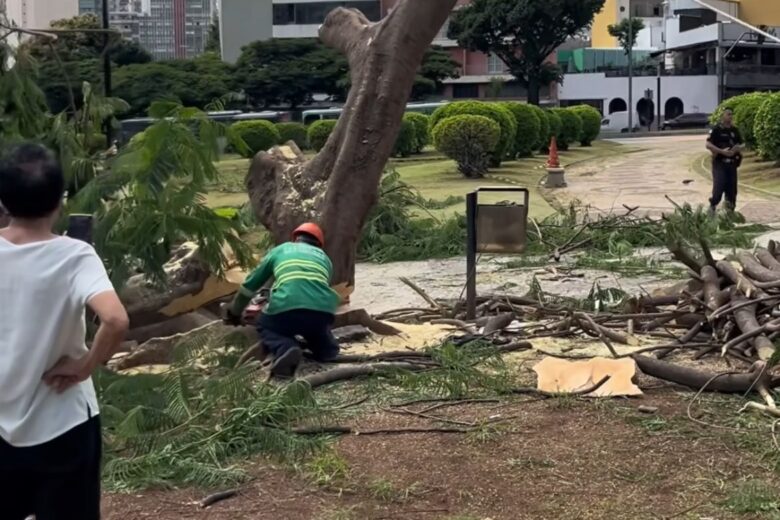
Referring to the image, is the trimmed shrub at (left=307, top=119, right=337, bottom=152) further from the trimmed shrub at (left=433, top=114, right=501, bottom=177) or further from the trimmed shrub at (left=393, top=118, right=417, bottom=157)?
the trimmed shrub at (left=433, top=114, right=501, bottom=177)

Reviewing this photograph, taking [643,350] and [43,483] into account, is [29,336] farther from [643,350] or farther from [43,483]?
[643,350]

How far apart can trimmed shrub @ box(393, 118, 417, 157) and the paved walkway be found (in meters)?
5.89

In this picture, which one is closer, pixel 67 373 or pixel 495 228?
pixel 67 373

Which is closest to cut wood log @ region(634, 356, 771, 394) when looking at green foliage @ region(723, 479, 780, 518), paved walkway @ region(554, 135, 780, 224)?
green foliage @ region(723, 479, 780, 518)

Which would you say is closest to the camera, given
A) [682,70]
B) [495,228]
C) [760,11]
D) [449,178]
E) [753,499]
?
[753,499]

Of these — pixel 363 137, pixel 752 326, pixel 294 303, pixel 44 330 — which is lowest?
pixel 752 326

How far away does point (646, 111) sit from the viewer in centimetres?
6431

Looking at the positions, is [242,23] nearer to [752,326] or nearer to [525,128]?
[525,128]

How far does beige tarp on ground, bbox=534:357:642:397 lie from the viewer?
20.3 ft

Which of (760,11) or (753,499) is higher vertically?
(760,11)

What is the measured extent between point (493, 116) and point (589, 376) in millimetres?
21623

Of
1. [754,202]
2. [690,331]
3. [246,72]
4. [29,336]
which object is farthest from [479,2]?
[29,336]

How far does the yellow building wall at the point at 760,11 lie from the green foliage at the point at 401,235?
41.3 feet

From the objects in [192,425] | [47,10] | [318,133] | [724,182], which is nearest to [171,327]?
[192,425]
